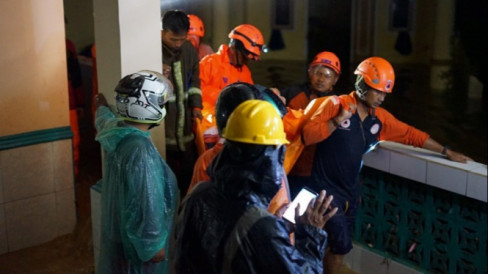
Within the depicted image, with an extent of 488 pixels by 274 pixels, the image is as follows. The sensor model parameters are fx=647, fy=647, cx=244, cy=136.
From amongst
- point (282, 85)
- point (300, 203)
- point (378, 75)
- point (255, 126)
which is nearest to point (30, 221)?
point (300, 203)

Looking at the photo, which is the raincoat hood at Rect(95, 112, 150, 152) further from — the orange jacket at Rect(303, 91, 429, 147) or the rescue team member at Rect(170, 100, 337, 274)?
the orange jacket at Rect(303, 91, 429, 147)

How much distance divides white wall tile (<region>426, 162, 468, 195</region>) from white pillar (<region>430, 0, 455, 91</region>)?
1567cm

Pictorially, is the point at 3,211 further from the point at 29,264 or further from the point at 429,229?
the point at 429,229

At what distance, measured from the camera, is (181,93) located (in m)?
6.49

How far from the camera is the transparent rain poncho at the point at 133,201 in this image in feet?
13.4

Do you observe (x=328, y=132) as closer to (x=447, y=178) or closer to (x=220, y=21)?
(x=447, y=178)

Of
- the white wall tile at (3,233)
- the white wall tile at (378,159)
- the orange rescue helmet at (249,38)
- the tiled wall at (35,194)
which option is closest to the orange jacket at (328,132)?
the white wall tile at (378,159)

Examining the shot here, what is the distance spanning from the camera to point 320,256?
3.25 m

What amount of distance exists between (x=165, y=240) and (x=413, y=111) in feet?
43.9

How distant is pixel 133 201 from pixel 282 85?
1658 centimetres

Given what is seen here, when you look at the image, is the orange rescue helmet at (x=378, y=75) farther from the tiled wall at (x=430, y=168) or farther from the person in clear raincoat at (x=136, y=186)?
the person in clear raincoat at (x=136, y=186)

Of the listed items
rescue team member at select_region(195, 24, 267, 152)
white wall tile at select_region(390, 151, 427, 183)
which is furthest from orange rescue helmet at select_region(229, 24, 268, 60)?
white wall tile at select_region(390, 151, 427, 183)

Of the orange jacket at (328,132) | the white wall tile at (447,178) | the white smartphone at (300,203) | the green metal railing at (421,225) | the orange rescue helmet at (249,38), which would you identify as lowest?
the green metal railing at (421,225)

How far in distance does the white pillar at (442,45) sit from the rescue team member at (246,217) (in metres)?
17.9
